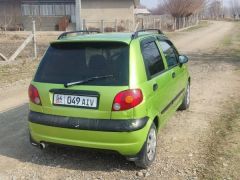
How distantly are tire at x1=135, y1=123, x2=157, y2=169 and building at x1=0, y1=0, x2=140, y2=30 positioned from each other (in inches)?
1495

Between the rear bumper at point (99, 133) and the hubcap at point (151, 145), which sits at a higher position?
the rear bumper at point (99, 133)

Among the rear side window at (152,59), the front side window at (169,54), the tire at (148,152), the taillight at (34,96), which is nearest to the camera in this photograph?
the tire at (148,152)

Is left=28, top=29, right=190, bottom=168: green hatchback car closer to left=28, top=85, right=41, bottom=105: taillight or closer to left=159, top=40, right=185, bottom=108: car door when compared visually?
left=28, top=85, right=41, bottom=105: taillight

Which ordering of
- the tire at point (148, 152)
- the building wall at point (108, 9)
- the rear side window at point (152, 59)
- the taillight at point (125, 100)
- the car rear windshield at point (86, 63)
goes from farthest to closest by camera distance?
the building wall at point (108, 9) < the rear side window at point (152, 59) < the tire at point (148, 152) < the car rear windshield at point (86, 63) < the taillight at point (125, 100)

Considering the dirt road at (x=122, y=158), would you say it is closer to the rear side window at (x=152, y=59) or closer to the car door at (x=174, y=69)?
the car door at (x=174, y=69)

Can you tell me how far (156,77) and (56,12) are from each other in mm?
41769

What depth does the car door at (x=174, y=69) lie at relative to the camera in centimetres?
571

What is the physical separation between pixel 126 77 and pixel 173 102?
5.96 feet

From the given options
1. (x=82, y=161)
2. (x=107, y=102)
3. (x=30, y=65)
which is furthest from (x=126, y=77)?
(x=30, y=65)

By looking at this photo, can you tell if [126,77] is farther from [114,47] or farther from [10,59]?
[10,59]

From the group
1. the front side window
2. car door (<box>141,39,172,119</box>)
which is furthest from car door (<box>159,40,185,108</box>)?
car door (<box>141,39,172,119</box>)

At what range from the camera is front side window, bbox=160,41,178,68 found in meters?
5.70

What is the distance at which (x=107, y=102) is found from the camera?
4129 mm

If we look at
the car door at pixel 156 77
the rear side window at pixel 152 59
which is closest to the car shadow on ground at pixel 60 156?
the car door at pixel 156 77
